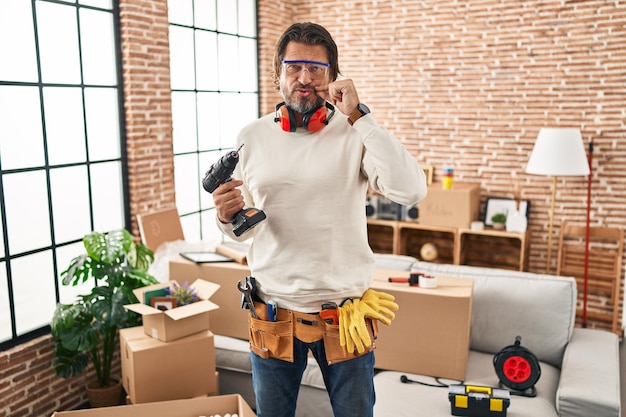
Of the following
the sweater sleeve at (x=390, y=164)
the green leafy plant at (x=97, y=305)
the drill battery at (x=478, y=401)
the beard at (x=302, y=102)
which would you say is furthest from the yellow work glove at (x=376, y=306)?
the green leafy plant at (x=97, y=305)

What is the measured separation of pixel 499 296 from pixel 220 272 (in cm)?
149

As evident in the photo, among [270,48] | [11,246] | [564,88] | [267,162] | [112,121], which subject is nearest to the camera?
[267,162]

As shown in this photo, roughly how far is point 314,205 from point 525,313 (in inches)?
69.1

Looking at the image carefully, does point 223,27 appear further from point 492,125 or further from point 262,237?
point 262,237

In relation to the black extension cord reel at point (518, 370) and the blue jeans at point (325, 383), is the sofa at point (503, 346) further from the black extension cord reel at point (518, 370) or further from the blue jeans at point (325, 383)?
the blue jeans at point (325, 383)

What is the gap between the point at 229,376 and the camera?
10.2 ft

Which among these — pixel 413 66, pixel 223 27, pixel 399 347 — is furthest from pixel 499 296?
pixel 223 27

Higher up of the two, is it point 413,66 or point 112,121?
point 413,66

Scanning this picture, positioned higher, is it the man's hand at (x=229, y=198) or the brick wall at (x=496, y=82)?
the brick wall at (x=496, y=82)

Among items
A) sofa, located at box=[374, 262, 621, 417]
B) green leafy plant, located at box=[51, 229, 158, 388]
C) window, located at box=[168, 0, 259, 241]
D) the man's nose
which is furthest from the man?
window, located at box=[168, 0, 259, 241]

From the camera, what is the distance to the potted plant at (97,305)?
3.04 meters

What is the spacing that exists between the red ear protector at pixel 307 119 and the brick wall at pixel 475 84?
7.97ft

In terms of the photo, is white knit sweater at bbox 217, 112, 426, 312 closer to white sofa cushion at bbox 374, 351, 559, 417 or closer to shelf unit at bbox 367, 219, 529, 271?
white sofa cushion at bbox 374, 351, 559, 417

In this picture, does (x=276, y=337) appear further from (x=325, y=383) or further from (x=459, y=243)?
(x=459, y=243)
